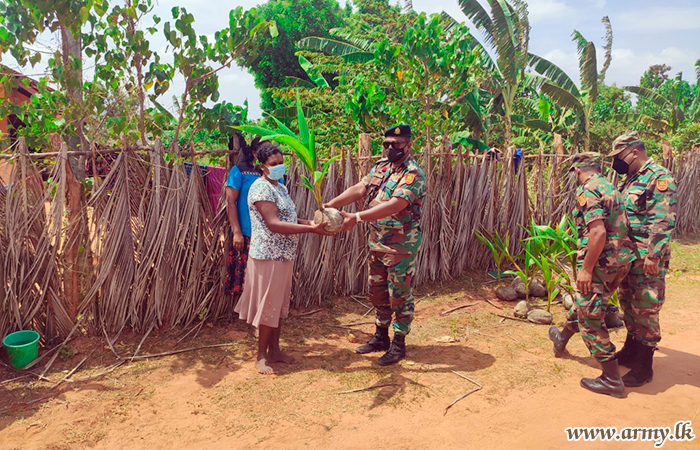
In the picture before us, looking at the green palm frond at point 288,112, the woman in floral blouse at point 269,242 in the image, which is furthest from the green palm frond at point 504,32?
the woman in floral blouse at point 269,242

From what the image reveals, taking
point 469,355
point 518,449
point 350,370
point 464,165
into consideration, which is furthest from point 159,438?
point 464,165

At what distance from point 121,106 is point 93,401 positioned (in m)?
2.25

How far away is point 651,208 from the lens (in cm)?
310

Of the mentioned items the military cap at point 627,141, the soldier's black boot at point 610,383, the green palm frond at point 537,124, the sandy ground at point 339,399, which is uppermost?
the green palm frond at point 537,124

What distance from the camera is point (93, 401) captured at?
281 cm

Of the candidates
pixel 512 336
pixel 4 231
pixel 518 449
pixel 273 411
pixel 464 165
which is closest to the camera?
pixel 518 449

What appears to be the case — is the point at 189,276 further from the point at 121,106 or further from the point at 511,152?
the point at 511,152

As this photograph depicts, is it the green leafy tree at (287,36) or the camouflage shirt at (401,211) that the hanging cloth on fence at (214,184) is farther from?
the green leafy tree at (287,36)

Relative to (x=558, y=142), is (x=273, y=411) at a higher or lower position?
lower

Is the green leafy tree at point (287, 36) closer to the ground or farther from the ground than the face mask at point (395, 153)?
farther from the ground

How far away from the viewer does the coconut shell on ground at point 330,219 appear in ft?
9.63

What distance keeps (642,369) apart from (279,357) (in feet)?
8.04

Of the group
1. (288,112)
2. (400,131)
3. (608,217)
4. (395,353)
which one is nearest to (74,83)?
(400,131)

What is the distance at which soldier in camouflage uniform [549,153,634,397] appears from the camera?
283 centimetres
